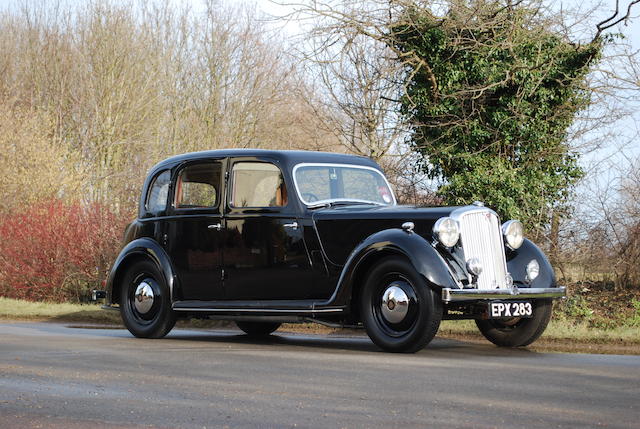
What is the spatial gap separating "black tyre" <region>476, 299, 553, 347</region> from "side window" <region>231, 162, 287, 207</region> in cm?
271

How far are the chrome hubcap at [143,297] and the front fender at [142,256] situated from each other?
0.35m

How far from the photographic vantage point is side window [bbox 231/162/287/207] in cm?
1079

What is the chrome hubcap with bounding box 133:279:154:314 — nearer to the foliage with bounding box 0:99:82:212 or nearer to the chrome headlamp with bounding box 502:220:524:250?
the chrome headlamp with bounding box 502:220:524:250

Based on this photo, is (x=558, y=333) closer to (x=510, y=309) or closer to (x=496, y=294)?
(x=510, y=309)

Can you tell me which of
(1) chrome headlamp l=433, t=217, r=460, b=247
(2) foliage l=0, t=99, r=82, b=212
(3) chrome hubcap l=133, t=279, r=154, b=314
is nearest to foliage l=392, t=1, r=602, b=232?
(3) chrome hubcap l=133, t=279, r=154, b=314

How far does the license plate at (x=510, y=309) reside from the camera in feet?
30.2

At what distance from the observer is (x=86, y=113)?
3412cm

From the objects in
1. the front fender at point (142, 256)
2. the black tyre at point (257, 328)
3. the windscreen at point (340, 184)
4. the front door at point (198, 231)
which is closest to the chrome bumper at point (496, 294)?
the windscreen at point (340, 184)

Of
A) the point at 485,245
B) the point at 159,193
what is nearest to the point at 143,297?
the point at 159,193

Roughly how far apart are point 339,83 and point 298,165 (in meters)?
14.3

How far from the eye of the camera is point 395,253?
9438mm

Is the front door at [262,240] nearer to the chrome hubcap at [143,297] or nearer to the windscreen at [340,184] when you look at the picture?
the windscreen at [340,184]

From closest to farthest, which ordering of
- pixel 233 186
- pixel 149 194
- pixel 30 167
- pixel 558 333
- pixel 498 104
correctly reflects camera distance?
pixel 233 186 → pixel 558 333 → pixel 149 194 → pixel 498 104 → pixel 30 167

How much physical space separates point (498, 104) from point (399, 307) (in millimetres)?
10235
